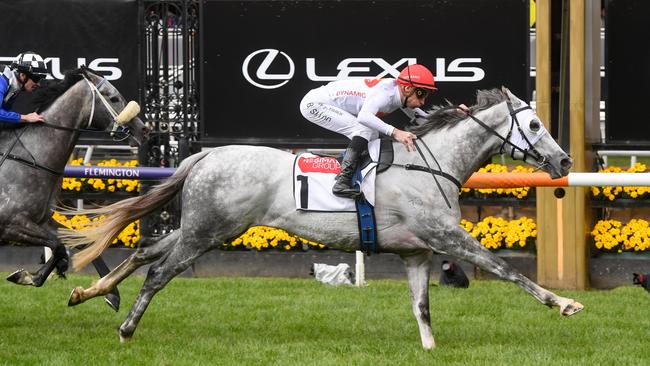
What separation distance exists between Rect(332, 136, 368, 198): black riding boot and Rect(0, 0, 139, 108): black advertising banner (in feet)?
14.8

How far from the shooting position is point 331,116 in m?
7.99

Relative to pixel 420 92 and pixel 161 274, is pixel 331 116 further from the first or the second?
pixel 161 274

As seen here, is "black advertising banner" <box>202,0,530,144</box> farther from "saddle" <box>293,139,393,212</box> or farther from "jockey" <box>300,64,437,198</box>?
"saddle" <box>293,139,393,212</box>

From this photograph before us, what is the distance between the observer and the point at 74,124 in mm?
8852

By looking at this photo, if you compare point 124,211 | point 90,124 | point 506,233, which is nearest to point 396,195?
point 124,211

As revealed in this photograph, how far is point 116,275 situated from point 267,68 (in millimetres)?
3872

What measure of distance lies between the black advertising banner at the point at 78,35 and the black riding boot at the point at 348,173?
4512mm

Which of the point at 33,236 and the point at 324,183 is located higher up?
the point at 324,183

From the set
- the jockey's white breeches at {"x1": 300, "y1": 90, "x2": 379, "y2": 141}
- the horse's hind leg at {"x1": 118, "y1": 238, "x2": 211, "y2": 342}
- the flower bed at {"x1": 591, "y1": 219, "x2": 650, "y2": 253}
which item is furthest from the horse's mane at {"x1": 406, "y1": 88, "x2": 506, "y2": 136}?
the flower bed at {"x1": 591, "y1": 219, "x2": 650, "y2": 253}

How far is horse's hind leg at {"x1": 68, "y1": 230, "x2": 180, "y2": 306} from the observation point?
8.17 metres

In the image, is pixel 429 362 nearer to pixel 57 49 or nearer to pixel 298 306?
pixel 298 306

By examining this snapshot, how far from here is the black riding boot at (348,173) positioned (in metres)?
7.67

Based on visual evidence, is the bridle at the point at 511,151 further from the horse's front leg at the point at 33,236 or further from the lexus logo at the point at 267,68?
the lexus logo at the point at 267,68

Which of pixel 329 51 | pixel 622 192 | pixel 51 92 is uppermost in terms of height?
pixel 329 51
